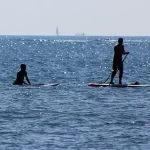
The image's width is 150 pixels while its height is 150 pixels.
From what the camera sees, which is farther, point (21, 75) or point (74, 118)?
point (21, 75)

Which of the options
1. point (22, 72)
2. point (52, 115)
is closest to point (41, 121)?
point (52, 115)

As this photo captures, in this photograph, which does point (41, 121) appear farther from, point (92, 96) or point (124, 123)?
point (92, 96)

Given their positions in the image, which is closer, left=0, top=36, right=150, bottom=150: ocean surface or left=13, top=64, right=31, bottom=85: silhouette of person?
left=0, top=36, right=150, bottom=150: ocean surface

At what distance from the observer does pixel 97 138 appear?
24328 mm

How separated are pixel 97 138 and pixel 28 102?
9.05 m

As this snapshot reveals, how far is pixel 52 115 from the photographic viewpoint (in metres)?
28.8

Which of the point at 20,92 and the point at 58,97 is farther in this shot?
the point at 20,92

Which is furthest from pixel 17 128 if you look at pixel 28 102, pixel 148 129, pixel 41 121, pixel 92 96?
pixel 92 96

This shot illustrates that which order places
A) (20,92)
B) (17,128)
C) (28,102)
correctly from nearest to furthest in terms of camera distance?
(17,128) → (28,102) → (20,92)

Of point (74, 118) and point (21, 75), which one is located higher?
point (21, 75)

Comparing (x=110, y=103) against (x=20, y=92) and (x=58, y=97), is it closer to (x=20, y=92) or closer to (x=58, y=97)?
(x=58, y=97)

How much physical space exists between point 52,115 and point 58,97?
609cm

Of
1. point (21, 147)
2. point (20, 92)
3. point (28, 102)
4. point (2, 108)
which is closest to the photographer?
point (21, 147)

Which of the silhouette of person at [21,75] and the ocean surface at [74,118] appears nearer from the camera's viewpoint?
the ocean surface at [74,118]
